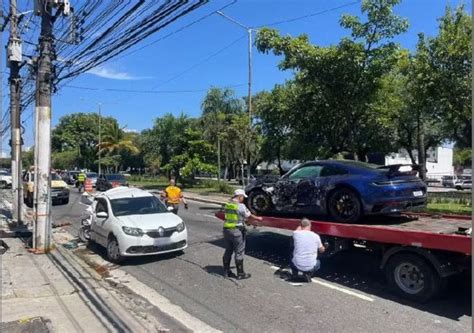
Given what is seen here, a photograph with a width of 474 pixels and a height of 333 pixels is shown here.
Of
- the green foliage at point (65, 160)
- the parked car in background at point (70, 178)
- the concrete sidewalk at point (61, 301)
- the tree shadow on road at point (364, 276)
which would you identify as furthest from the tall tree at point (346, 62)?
the green foliage at point (65, 160)

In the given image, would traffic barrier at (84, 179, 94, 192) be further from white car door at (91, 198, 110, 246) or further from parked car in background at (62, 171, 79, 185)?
white car door at (91, 198, 110, 246)

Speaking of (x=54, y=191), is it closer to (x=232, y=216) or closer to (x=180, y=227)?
(x=180, y=227)

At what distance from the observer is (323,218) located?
967 cm

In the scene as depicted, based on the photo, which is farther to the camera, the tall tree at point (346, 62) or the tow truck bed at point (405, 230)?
the tall tree at point (346, 62)

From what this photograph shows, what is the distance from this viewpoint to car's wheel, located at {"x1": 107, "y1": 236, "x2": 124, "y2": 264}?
35.3 ft

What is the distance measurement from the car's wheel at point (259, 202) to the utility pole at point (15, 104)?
941cm

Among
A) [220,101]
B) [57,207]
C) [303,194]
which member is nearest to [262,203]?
[303,194]

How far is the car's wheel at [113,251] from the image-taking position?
35.3 feet

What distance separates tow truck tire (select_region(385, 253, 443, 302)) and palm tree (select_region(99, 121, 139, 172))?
64.9 m

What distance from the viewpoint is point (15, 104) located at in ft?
64.4

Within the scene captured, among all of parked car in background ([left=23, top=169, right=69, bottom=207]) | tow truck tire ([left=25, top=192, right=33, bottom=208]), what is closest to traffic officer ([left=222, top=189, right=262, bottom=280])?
parked car in background ([left=23, top=169, right=69, bottom=207])

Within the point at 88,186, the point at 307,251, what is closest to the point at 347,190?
the point at 307,251

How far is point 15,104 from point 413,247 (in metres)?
17.0

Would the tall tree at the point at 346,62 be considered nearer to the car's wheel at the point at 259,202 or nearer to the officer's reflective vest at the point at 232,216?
the car's wheel at the point at 259,202
